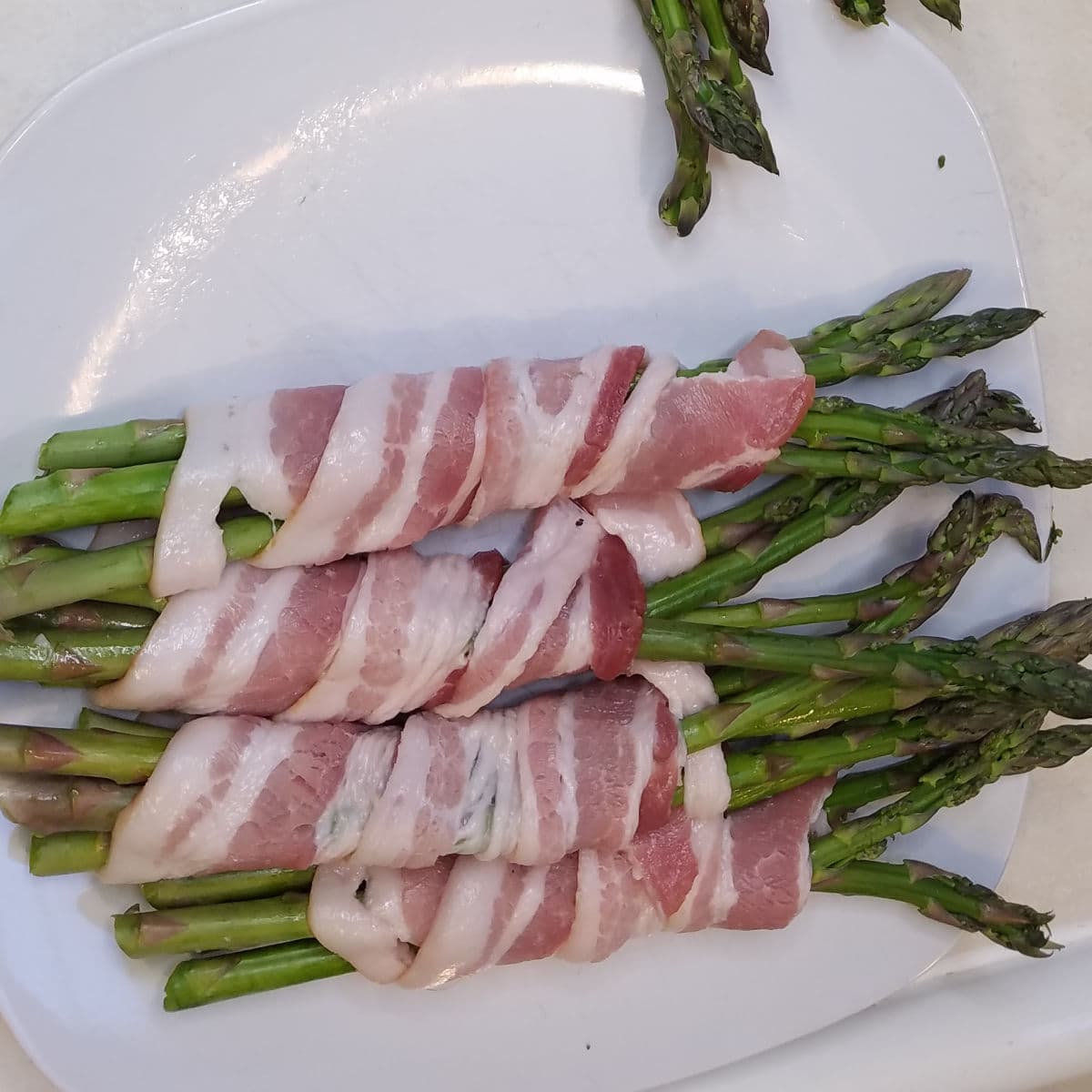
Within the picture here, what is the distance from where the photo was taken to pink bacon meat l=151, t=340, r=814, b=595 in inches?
52.6

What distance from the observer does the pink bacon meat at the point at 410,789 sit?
1.39m

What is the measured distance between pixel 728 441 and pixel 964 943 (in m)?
1.18

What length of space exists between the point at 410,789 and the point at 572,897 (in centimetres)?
35

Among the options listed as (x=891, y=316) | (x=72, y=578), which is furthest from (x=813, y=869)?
(x=72, y=578)

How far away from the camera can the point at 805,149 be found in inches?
66.1

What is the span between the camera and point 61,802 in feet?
4.52

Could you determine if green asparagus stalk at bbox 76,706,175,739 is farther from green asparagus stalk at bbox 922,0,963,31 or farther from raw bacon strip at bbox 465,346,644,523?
green asparagus stalk at bbox 922,0,963,31

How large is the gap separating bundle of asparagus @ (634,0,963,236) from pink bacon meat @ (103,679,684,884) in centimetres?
83

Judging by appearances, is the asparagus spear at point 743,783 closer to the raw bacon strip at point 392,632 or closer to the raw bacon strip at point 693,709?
the raw bacon strip at point 693,709

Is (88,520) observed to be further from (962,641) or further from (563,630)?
(962,641)

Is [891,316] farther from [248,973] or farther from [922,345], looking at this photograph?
[248,973]

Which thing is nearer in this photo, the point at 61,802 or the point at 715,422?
the point at 61,802

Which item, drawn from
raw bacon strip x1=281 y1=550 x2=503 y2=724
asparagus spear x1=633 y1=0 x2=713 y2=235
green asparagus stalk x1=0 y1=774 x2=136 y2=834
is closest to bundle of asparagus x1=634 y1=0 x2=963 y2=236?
asparagus spear x1=633 y1=0 x2=713 y2=235

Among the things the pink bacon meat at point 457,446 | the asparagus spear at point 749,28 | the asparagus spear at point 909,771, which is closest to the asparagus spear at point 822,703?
the asparagus spear at point 909,771
